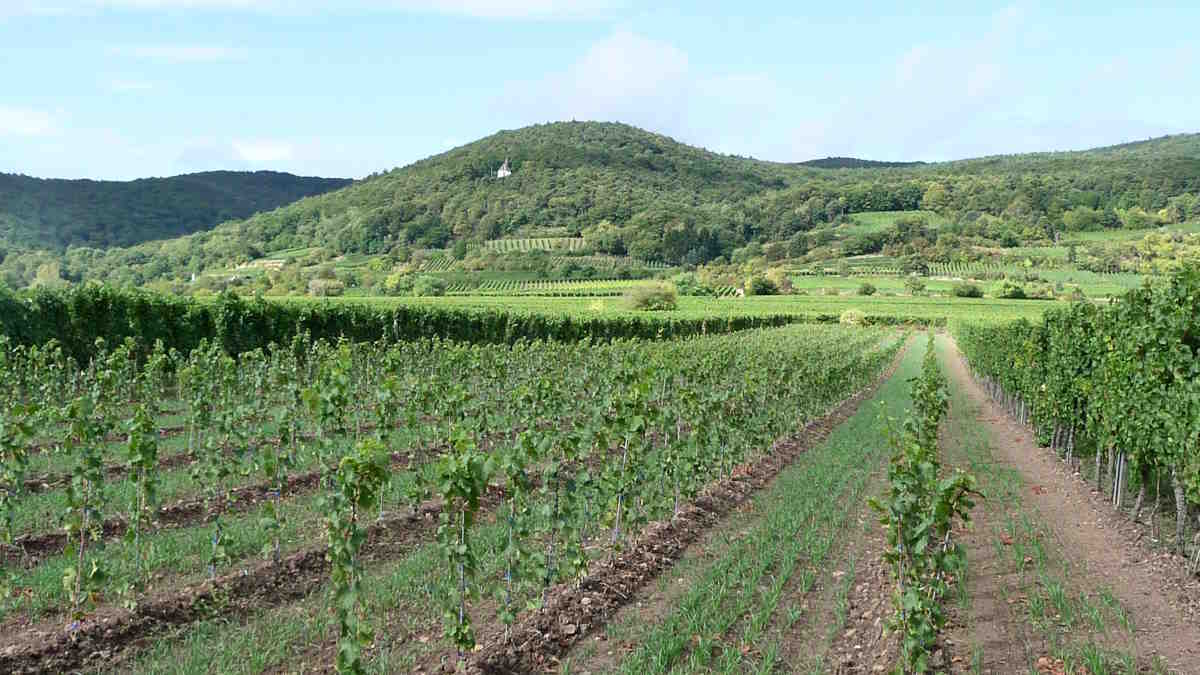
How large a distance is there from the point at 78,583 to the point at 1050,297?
103562mm

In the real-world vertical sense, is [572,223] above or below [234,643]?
above

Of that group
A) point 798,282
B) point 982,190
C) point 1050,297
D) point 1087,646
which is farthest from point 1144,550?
point 982,190

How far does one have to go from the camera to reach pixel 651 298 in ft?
247

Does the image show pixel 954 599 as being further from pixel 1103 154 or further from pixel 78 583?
pixel 1103 154

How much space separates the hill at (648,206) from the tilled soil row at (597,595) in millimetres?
97990

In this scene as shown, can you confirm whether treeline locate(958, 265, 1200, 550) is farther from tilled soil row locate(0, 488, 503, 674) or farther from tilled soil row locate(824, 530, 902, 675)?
tilled soil row locate(0, 488, 503, 674)

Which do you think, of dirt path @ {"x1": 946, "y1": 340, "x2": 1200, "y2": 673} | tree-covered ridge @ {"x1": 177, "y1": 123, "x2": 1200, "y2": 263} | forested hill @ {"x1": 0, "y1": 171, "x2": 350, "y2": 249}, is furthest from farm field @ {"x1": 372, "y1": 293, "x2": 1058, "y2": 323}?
forested hill @ {"x1": 0, "y1": 171, "x2": 350, "y2": 249}

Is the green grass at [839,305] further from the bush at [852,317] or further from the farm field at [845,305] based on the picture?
the bush at [852,317]

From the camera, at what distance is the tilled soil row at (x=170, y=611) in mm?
6645

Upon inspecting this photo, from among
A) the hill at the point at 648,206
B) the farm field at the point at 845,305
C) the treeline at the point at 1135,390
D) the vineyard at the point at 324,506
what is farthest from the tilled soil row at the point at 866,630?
the hill at the point at 648,206

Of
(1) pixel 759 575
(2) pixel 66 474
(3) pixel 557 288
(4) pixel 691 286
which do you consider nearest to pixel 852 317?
(4) pixel 691 286

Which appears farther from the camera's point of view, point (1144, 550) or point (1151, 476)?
point (1151, 476)

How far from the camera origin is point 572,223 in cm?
14150

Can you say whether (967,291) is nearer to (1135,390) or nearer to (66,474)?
(1135,390)
